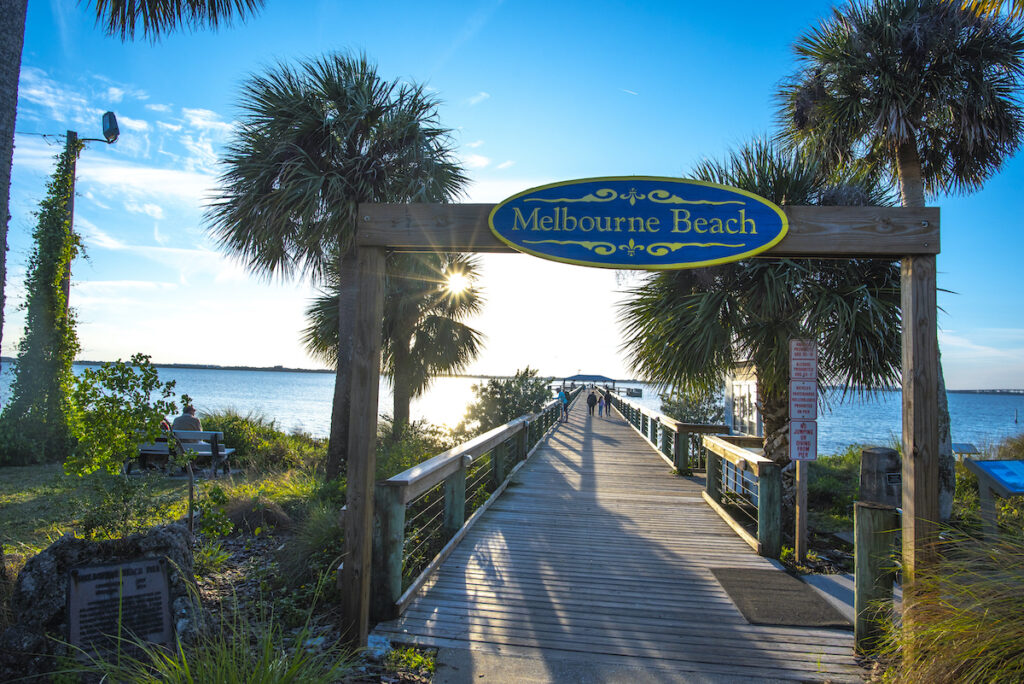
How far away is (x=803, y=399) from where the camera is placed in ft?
19.3

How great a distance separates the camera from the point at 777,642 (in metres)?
3.73

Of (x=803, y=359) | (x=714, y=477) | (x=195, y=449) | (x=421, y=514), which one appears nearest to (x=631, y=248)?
(x=421, y=514)

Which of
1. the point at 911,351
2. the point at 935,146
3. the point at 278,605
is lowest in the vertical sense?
the point at 278,605

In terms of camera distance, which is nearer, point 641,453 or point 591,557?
point 591,557

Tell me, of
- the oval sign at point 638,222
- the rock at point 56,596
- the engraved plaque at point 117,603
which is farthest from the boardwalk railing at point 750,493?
the engraved plaque at point 117,603

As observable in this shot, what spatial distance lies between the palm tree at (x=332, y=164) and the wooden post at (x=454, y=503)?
3.73m

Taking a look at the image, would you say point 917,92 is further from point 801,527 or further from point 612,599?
point 612,599

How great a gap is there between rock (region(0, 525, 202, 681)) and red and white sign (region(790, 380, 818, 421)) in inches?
207

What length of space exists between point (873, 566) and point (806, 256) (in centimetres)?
188

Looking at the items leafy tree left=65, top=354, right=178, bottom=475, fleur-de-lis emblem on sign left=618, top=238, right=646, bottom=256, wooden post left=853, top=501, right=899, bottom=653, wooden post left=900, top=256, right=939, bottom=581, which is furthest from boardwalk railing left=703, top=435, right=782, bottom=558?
leafy tree left=65, top=354, right=178, bottom=475

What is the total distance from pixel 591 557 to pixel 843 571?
8.13 feet

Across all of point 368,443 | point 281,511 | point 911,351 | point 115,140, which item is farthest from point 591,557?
point 115,140

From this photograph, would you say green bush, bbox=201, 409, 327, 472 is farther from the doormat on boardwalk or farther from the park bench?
the doormat on boardwalk

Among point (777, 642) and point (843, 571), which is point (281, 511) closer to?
point (777, 642)
